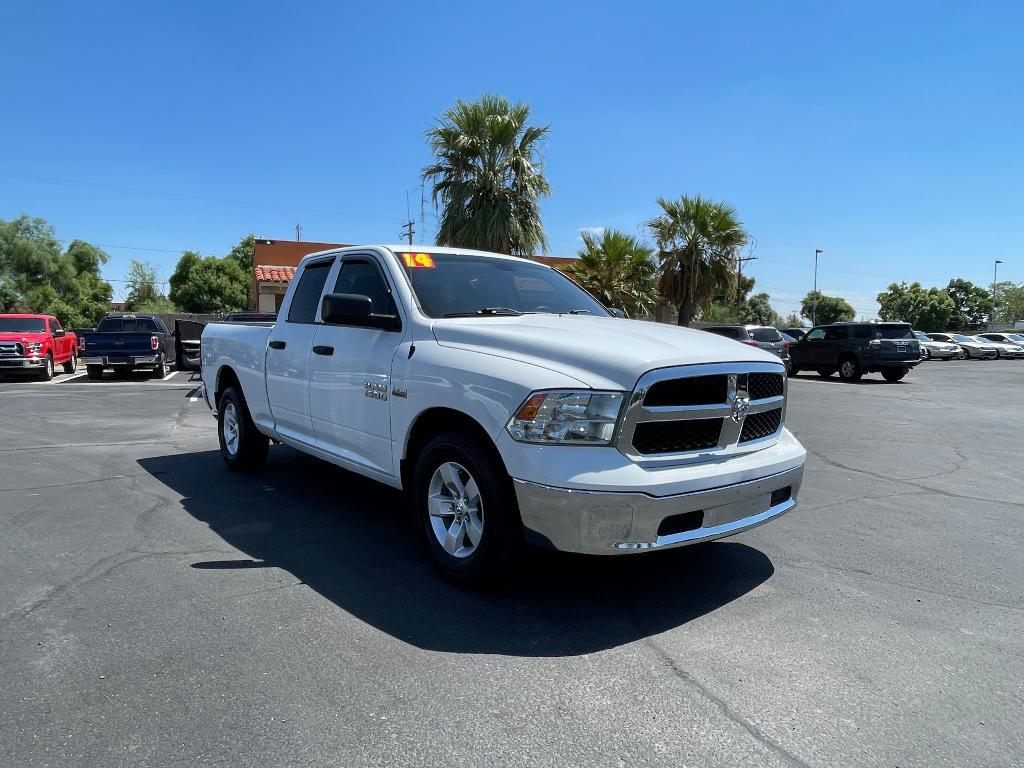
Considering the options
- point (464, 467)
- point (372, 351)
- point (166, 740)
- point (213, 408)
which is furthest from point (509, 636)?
point (213, 408)

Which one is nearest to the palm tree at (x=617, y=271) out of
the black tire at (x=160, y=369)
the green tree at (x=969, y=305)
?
the black tire at (x=160, y=369)

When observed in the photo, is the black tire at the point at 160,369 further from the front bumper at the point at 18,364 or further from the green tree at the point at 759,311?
the green tree at the point at 759,311

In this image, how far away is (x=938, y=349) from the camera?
42125 mm

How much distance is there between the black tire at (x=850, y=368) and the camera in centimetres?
2167

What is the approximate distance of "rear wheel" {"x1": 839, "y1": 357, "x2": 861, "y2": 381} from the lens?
71.2 feet

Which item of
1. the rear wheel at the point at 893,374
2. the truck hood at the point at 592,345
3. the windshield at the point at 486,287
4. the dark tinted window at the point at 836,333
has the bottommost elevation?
the rear wheel at the point at 893,374

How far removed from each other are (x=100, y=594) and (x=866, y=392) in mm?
17574

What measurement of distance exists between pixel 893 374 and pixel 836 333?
80.7 inches

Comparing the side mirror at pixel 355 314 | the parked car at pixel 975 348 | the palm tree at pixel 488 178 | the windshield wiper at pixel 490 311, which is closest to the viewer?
the side mirror at pixel 355 314

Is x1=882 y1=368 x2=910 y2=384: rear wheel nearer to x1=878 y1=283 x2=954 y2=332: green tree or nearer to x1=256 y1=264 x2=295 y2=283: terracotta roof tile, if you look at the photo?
x1=256 y1=264 x2=295 y2=283: terracotta roof tile

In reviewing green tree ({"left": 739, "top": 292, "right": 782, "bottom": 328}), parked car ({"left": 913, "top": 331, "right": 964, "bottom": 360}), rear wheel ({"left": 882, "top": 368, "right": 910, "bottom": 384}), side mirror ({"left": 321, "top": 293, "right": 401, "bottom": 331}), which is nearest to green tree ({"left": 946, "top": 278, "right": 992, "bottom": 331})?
green tree ({"left": 739, "top": 292, "right": 782, "bottom": 328})

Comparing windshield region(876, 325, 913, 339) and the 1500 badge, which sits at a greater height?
windshield region(876, 325, 913, 339)

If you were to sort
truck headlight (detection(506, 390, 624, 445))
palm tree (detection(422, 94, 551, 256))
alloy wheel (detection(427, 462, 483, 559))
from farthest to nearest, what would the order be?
palm tree (detection(422, 94, 551, 256))
alloy wheel (detection(427, 462, 483, 559))
truck headlight (detection(506, 390, 624, 445))

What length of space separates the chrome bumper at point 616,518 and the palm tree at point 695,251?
21.8 m
